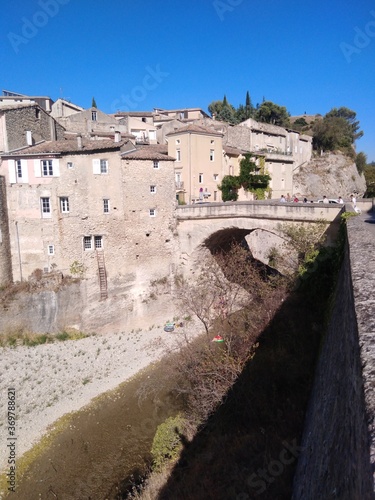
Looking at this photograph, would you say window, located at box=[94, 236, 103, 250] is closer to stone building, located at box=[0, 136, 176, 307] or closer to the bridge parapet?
stone building, located at box=[0, 136, 176, 307]

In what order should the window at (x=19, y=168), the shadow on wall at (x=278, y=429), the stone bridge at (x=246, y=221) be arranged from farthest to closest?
1. the window at (x=19, y=168)
2. the stone bridge at (x=246, y=221)
3. the shadow on wall at (x=278, y=429)

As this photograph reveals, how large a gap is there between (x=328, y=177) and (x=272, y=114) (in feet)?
70.1

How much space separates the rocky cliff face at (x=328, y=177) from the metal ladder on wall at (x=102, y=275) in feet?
101

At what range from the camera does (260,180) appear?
35.5 m

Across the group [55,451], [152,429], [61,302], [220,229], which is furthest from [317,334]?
[61,302]

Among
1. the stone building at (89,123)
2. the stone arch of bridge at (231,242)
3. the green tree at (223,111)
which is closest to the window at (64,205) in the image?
the stone arch of bridge at (231,242)

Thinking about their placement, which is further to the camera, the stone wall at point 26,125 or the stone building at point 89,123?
the stone building at point 89,123

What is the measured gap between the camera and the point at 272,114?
64.8m

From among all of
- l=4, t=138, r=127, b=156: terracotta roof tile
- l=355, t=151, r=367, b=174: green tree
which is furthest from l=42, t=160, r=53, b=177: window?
l=355, t=151, r=367, b=174: green tree

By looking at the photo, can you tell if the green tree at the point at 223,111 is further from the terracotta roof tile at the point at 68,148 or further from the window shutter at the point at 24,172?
the window shutter at the point at 24,172

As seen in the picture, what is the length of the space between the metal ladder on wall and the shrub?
12050 mm

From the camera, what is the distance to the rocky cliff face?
4772 centimetres

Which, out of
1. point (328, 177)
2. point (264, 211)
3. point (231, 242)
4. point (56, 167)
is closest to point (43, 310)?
point (56, 167)

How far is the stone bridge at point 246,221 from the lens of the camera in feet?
62.1
